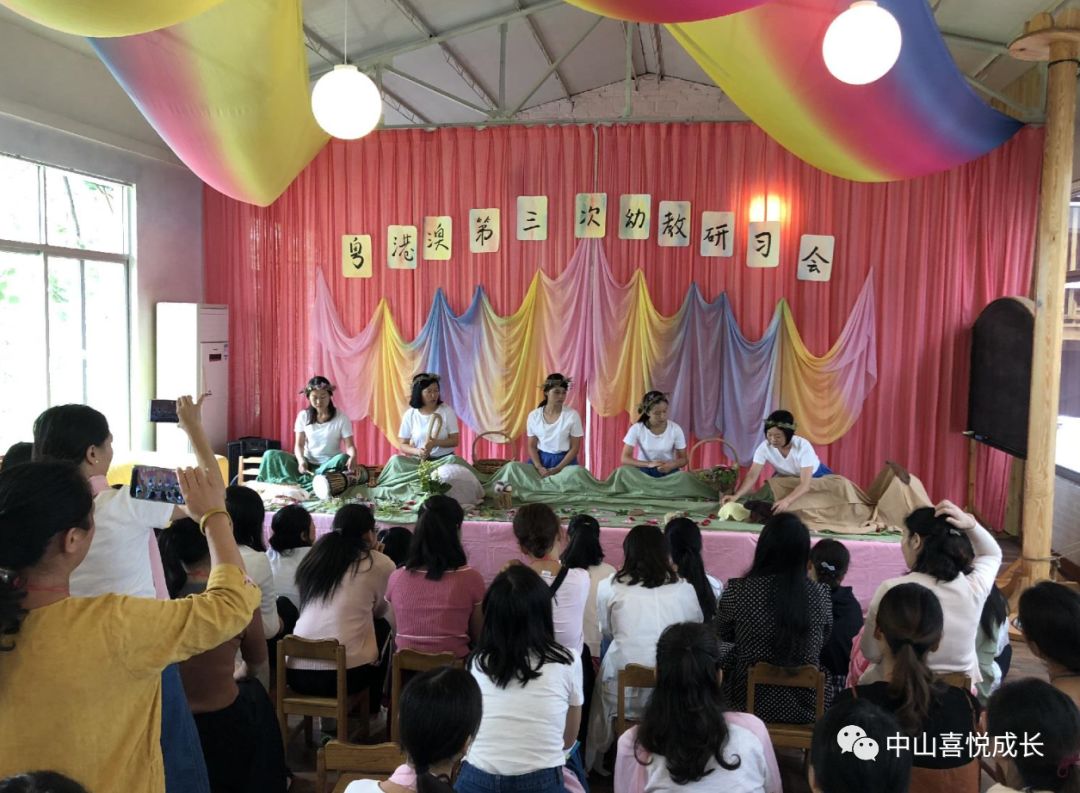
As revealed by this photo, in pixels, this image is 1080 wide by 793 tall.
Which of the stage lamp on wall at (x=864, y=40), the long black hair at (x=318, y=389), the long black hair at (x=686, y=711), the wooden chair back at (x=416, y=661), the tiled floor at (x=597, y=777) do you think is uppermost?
the stage lamp on wall at (x=864, y=40)

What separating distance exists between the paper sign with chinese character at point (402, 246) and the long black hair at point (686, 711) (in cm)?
516

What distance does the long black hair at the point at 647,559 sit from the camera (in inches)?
99.3

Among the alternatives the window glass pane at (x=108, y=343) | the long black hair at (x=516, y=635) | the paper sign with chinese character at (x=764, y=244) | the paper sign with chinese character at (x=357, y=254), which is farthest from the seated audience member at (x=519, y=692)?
the window glass pane at (x=108, y=343)

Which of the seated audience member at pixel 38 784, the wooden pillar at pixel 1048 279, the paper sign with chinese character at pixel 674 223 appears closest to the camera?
the seated audience member at pixel 38 784

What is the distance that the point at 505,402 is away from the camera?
632 cm

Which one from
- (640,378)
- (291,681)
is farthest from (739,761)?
(640,378)

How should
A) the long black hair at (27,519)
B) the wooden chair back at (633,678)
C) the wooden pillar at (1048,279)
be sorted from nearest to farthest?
1. the long black hair at (27,519)
2. the wooden chair back at (633,678)
3. the wooden pillar at (1048,279)

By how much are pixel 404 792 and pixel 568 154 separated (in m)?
5.44

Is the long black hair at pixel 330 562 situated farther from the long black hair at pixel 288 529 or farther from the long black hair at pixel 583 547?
the long black hair at pixel 583 547

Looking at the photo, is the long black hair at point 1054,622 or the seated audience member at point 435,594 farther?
the seated audience member at point 435,594

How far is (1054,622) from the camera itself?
177 cm

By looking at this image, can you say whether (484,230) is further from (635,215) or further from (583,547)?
(583,547)

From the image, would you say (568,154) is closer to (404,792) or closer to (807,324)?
(807,324)

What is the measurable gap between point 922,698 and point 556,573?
3.69ft
